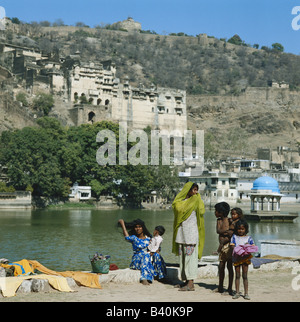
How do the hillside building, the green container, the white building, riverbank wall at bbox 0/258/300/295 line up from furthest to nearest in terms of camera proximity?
the hillside building, the white building, the green container, riverbank wall at bbox 0/258/300/295

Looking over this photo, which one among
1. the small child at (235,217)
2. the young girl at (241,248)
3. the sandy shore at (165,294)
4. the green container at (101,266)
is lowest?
the sandy shore at (165,294)

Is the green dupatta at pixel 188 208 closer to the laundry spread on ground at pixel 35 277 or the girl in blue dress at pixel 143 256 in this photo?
the girl in blue dress at pixel 143 256

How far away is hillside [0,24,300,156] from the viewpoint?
109m

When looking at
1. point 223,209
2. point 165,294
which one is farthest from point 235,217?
point 165,294

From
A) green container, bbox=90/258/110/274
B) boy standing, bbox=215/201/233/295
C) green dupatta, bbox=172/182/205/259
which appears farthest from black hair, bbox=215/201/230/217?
green container, bbox=90/258/110/274

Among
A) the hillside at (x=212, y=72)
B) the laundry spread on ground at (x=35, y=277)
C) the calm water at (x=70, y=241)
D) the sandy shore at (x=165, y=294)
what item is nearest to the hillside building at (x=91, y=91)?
the hillside at (x=212, y=72)

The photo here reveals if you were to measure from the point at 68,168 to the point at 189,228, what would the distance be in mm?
49347

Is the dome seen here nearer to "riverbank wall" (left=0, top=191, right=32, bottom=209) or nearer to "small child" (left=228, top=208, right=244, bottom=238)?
"riverbank wall" (left=0, top=191, right=32, bottom=209)

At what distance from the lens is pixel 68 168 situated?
6103cm

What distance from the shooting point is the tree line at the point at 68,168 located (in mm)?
56906

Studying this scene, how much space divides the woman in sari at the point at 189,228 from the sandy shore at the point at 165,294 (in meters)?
0.50

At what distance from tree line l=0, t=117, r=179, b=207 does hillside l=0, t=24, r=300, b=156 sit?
26.4m
